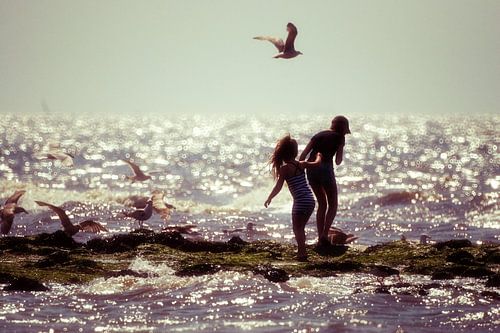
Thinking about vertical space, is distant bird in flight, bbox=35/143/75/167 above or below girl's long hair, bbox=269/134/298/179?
below

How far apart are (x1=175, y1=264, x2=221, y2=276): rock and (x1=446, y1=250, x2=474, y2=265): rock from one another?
10.2 feet

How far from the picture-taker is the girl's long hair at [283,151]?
11211mm

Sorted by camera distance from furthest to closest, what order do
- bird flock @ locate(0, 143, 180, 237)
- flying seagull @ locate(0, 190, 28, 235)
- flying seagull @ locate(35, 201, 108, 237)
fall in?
flying seagull @ locate(0, 190, 28, 235)
bird flock @ locate(0, 143, 180, 237)
flying seagull @ locate(35, 201, 108, 237)

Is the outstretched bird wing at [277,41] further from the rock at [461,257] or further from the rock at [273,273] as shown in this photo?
the rock at [273,273]

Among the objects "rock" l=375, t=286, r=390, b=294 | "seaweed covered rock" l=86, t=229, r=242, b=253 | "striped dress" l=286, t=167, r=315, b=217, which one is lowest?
"seaweed covered rock" l=86, t=229, r=242, b=253

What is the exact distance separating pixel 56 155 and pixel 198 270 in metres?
8.54

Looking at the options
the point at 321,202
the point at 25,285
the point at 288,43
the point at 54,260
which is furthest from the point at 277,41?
the point at 25,285

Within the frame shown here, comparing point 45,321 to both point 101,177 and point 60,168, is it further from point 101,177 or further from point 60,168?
point 60,168

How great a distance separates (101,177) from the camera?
173ft

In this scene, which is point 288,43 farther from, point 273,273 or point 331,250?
point 273,273

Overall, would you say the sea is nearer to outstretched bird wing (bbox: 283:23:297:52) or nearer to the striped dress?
the striped dress

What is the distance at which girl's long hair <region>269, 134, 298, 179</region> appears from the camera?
1121 centimetres

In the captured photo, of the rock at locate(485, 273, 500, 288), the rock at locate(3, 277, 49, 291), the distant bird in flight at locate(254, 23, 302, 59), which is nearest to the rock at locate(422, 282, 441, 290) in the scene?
the rock at locate(485, 273, 500, 288)

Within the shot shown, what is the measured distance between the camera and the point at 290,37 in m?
16.0
